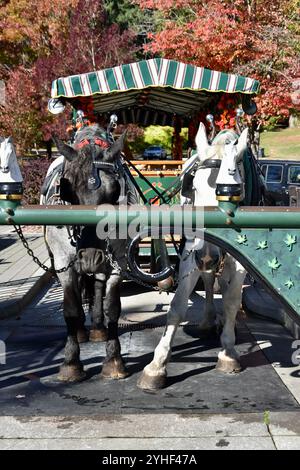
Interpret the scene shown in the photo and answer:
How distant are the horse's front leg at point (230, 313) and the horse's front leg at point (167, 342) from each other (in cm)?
50

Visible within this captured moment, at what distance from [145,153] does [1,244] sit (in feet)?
68.3

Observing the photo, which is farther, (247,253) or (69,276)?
(69,276)

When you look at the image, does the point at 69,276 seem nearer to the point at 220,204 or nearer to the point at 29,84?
the point at 220,204

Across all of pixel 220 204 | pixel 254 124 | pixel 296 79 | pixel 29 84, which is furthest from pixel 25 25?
pixel 220 204

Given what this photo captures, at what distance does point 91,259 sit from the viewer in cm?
514

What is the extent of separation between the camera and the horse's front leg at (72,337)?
5918 millimetres

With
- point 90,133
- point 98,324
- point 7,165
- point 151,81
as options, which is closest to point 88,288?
point 98,324

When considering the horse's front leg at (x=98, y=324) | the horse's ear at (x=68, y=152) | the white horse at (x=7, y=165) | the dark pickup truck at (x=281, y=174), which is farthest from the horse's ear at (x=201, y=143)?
the dark pickup truck at (x=281, y=174)

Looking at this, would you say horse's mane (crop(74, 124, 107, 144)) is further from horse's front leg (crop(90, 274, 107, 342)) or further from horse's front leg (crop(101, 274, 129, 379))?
horse's front leg (crop(90, 274, 107, 342))

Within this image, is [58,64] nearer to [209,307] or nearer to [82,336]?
[209,307]

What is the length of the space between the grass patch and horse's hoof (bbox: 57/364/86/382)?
1419 inches

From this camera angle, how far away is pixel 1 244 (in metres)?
14.1

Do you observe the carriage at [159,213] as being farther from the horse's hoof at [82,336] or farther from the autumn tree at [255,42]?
the autumn tree at [255,42]

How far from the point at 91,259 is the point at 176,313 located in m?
1.18
